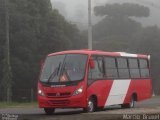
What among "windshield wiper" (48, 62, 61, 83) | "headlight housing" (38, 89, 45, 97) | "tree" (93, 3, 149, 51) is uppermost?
"tree" (93, 3, 149, 51)

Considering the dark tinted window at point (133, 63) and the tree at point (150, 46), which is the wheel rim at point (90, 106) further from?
the tree at point (150, 46)

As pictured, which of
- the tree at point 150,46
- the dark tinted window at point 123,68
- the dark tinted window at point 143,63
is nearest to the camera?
the dark tinted window at point 123,68

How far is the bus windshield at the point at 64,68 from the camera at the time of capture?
22.8 m

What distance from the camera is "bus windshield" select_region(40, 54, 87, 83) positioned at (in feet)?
74.9

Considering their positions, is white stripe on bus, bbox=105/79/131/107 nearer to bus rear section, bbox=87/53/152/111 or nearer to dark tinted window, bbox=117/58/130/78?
bus rear section, bbox=87/53/152/111

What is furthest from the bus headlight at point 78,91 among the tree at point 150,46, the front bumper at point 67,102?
the tree at point 150,46

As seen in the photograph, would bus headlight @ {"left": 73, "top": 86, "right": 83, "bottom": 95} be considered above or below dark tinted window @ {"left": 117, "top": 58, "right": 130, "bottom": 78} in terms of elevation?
below

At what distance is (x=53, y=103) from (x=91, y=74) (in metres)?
2.00

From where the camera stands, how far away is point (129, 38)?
102688 millimetres

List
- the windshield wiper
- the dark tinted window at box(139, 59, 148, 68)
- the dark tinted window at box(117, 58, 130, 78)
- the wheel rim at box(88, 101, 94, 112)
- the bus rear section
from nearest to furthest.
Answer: the windshield wiper
the wheel rim at box(88, 101, 94, 112)
the bus rear section
the dark tinted window at box(117, 58, 130, 78)
the dark tinted window at box(139, 59, 148, 68)

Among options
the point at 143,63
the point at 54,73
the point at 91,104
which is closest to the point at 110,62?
the point at 91,104

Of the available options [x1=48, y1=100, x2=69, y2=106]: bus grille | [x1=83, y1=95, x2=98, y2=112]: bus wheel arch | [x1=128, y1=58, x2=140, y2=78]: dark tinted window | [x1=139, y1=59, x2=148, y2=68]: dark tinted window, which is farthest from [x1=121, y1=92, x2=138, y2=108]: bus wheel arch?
[x1=48, y1=100, x2=69, y2=106]: bus grille

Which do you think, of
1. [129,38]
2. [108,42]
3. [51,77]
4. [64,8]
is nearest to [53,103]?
[51,77]

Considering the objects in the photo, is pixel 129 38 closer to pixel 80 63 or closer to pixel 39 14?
pixel 39 14
